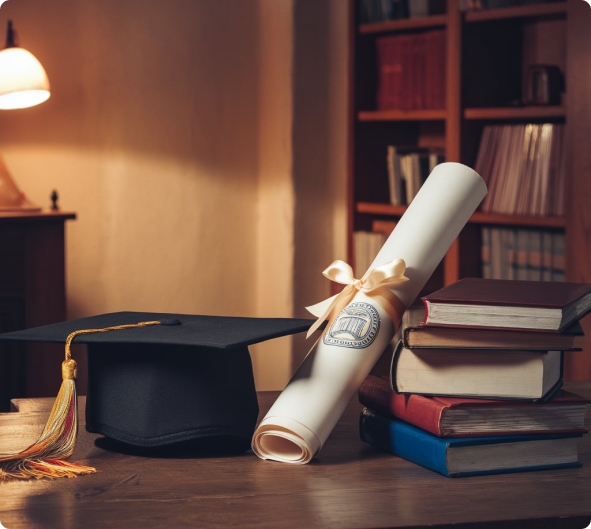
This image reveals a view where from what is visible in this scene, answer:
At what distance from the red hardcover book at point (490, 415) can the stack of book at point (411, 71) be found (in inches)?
90.3

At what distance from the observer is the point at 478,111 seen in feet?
9.84

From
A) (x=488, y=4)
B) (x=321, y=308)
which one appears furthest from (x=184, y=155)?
(x=321, y=308)

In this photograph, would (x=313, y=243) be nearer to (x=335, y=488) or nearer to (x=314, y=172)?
(x=314, y=172)

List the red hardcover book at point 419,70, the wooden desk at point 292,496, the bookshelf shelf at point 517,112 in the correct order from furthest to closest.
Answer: the red hardcover book at point 419,70 < the bookshelf shelf at point 517,112 < the wooden desk at point 292,496

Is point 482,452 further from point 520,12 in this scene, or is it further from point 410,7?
point 410,7

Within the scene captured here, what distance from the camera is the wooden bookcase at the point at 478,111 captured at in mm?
2646

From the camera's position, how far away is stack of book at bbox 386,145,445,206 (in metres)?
3.26

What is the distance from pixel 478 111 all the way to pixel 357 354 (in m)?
2.09

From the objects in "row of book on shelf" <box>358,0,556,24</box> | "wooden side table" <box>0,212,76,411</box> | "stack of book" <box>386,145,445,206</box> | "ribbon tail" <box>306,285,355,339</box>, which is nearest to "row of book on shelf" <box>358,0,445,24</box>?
"row of book on shelf" <box>358,0,556,24</box>

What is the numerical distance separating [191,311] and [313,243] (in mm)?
558

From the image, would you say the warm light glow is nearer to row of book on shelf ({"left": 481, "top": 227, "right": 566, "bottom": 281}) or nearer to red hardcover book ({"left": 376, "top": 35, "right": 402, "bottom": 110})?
red hardcover book ({"left": 376, "top": 35, "right": 402, "bottom": 110})

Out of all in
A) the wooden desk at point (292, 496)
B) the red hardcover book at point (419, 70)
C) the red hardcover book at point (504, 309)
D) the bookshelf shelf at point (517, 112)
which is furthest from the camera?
the red hardcover book at point (419, 70)

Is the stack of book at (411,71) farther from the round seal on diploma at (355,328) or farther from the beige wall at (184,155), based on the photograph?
the round seal on diploma at (355,328)

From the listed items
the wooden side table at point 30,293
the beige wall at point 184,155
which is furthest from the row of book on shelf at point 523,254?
the wooden side table at point 30,293
